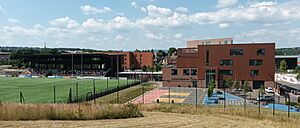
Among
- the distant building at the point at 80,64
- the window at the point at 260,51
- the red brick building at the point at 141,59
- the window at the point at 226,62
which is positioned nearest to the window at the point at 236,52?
the window at the point at 226,62

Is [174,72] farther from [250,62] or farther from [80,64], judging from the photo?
[80,64]

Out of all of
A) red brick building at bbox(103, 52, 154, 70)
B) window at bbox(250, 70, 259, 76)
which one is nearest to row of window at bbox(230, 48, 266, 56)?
window at bbox(250, 70, 259, 76)

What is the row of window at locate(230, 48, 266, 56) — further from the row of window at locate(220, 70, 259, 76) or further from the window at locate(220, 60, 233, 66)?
the row of window at locate(220, 70, 259, 76)

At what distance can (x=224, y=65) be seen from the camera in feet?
183

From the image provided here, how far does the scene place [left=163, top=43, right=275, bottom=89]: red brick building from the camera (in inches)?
2104

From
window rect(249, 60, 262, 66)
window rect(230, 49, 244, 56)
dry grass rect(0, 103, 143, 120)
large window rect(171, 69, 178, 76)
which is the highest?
window rect(230, 49, 244, 56)

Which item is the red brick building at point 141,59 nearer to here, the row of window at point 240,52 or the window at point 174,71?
the window at point 174,71

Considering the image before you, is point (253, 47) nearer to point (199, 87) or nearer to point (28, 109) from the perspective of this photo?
point (199, 87)

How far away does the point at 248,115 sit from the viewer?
19.7 m

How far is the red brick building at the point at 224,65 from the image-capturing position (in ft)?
175

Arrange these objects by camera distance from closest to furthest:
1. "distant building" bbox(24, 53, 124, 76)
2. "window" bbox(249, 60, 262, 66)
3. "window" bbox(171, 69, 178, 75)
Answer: "window" bbox(249, 60, 262, 66), "window" bbox(171, 69, 178, 75), "distant building" bbox(24, 53, 124, 76)

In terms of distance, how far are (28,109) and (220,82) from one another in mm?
46664

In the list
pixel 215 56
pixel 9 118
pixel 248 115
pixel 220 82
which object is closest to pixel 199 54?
pixel 215 56

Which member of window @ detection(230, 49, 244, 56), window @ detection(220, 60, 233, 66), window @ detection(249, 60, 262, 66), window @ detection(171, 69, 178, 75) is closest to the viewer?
window @ detection(249, 60, 262, 66)
